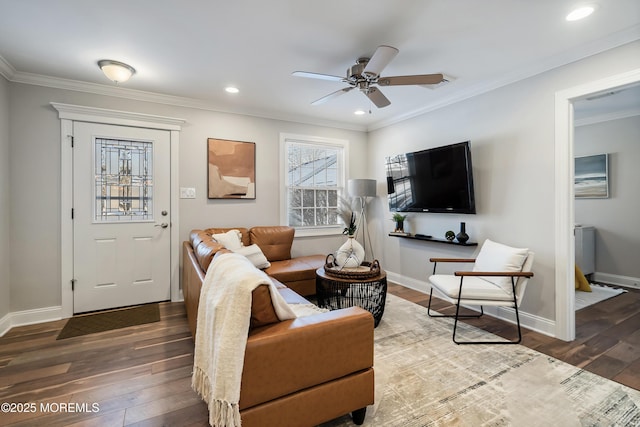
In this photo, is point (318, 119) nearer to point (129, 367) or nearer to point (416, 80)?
point (416, 80)

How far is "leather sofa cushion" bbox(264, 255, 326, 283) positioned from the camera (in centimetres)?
337

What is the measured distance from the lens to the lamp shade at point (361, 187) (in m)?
4.45

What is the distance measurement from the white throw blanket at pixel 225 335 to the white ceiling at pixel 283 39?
1779mm

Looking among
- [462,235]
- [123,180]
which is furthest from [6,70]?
[462,235]

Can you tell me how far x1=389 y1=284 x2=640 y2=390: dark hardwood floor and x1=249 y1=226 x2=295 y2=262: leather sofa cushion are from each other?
1.82 m

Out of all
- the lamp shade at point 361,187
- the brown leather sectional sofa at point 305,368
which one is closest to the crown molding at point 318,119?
the lamp shade at point 361,187

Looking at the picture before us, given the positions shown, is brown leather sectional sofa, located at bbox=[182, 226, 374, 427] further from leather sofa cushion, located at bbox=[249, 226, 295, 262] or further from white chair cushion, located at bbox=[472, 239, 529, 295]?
leather sofa cushion, located at bbox=[249, 226, 295, 262]

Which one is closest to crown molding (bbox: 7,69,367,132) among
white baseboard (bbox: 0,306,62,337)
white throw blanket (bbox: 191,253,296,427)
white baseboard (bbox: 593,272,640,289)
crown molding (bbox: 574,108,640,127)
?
white baseboard (bbox: 0,306,62,337)

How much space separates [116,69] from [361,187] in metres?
3.19

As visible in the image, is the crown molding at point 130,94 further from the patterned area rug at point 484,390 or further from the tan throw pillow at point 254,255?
the patterned area rug at point 484,390

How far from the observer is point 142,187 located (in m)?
3.48

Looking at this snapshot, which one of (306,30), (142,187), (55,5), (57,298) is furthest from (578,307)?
(57,298)

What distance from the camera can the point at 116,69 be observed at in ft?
8.88

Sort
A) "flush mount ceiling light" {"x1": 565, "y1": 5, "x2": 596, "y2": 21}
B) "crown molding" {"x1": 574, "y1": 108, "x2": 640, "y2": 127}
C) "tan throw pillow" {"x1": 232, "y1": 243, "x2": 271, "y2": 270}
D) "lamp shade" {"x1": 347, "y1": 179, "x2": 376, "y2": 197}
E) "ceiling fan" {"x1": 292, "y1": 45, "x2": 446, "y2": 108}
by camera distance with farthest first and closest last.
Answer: "lamp shade" {"x1": 347, "y1": 179, "x2": 376, "y2": 197}, "crown molding" {"x1": 574, "y1": 108, "x2": 640, "y2": 127}, "tan throw pillow" {"x1": 232, "y1": 243, "x2": 271, "y2": 270}, "ceiling fan" {"x1": 292, "y1": 45, "x2": 446, "y2": 108}, "flush mount ceiling light" {"x1": 565, "y1": 5, "x2": 596, "y2": 21}
